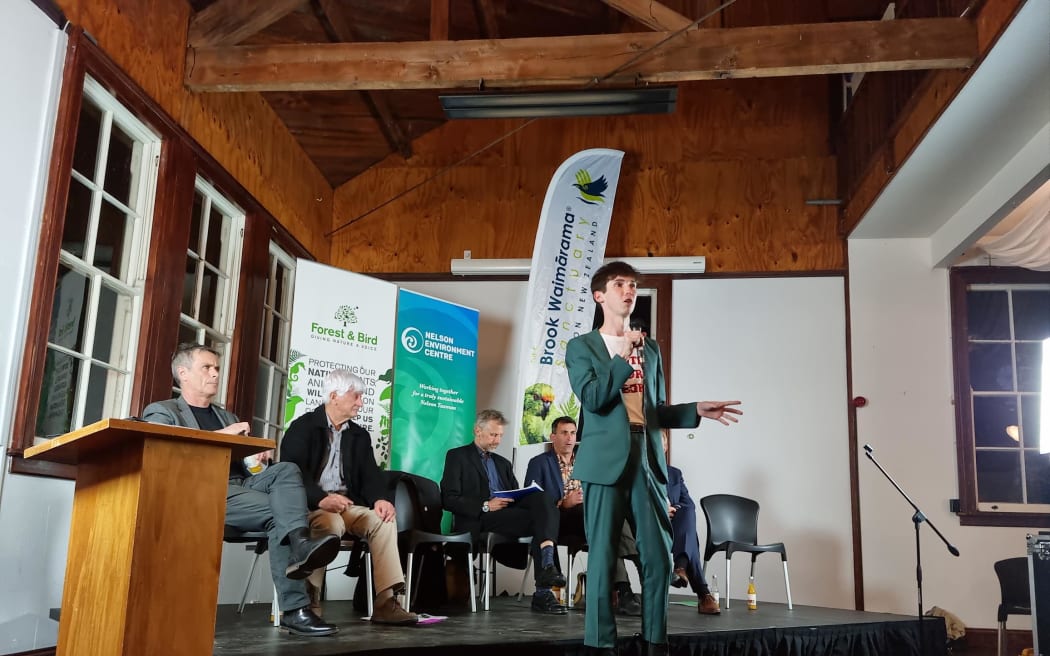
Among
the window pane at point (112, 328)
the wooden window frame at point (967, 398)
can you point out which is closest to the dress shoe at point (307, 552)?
the window pane at point (112, 328)

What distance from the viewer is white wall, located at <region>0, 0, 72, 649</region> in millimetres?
3645

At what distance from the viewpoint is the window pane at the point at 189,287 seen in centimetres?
532

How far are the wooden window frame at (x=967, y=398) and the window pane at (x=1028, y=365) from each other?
14.7 inches

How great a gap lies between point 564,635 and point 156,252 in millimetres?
2843

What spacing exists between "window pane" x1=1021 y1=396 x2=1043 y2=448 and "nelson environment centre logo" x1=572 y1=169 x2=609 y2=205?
11.2ft

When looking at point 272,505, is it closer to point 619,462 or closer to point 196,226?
point 619,462

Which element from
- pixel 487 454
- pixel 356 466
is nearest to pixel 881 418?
pixel 487 454

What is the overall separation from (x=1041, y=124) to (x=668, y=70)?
6.95 feet

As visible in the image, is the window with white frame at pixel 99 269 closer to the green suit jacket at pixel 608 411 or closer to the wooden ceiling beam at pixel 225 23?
the wooden ceiling beam at pixel 225 23

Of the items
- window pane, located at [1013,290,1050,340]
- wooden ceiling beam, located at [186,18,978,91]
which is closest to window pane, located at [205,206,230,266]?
wooden ceiling beam, located at [186,18,978,91]

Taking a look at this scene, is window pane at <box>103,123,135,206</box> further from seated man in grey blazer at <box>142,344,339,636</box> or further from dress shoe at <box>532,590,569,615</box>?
dress shoe at <box>532,590,569,615</box>

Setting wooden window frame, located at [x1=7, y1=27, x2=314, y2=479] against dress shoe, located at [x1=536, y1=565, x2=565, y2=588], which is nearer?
wooden window frame, located at [x1=7, y1=27, x2=314, y2=479]

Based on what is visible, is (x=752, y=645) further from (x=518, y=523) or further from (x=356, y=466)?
(x=356, y=466)

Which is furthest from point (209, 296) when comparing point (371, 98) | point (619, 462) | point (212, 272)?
point (619, 462)
